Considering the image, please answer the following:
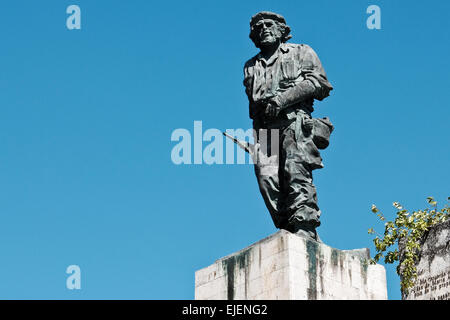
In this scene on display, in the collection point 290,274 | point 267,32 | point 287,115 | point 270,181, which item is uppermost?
point 267,32

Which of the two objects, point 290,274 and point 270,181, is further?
point 270,181

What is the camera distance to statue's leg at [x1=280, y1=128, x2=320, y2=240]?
44.1ft

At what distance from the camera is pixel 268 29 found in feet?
48.2

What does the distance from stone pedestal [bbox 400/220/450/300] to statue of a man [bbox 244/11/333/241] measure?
6.57 metres

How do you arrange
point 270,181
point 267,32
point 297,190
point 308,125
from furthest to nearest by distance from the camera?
point 267,32
point 308,125
point 270,181
point 297,190

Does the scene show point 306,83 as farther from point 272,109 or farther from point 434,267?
point 434,267

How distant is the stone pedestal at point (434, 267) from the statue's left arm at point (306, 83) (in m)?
6.67

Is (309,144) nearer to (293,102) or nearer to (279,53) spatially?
(293,102)

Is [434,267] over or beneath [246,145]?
beneath

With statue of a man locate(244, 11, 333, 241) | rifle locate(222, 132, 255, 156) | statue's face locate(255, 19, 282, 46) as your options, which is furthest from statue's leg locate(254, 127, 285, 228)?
statue's face locate(255, 19, 282, 46)

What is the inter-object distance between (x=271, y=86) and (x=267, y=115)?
0.50 m

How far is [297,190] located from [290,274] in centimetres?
144

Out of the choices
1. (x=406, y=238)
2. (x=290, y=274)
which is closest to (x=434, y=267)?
(x=406, y=238)

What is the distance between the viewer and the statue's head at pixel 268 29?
14.7 meters
